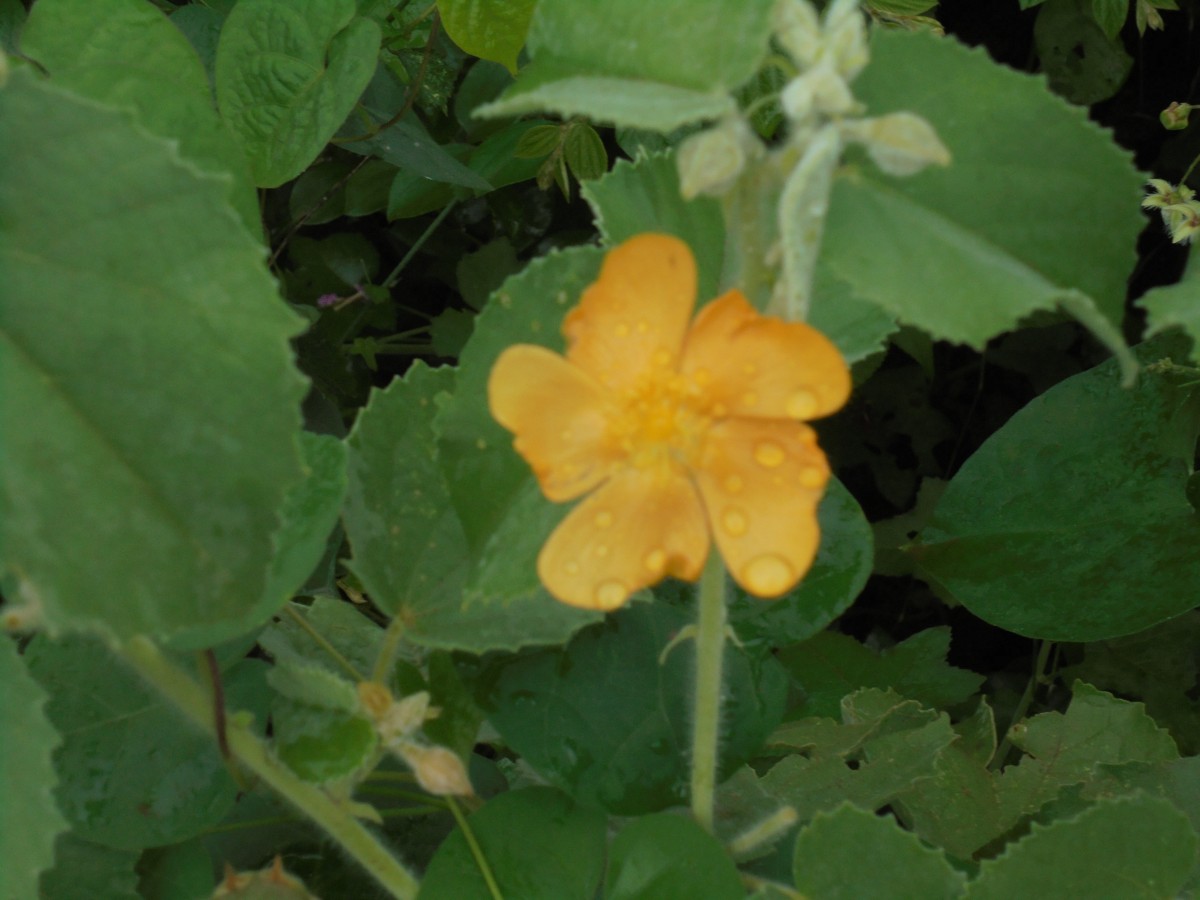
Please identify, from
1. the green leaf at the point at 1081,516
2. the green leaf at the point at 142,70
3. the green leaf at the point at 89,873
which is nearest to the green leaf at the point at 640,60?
the green leaf at the point at 142,70

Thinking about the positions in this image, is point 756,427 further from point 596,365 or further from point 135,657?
point 135,657

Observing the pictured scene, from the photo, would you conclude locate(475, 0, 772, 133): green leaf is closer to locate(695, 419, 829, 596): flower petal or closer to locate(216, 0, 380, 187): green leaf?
locate(695, 419, 829, 596): flower petal

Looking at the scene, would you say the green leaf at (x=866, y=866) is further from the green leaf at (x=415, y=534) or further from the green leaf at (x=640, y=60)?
the green leaf at (x=640, y=60)

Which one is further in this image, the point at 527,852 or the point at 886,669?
the point at 886,669

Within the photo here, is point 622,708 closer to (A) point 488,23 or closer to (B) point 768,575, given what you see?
(B) point 768,575

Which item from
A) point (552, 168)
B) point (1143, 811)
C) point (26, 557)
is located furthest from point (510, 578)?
point (552, 168)

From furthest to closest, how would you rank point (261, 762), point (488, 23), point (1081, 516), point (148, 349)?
point (1081, 516) → point (488, 23) → point (261, 762) → point (148, 349)

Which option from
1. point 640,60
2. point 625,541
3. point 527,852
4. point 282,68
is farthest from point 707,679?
point 282,68
